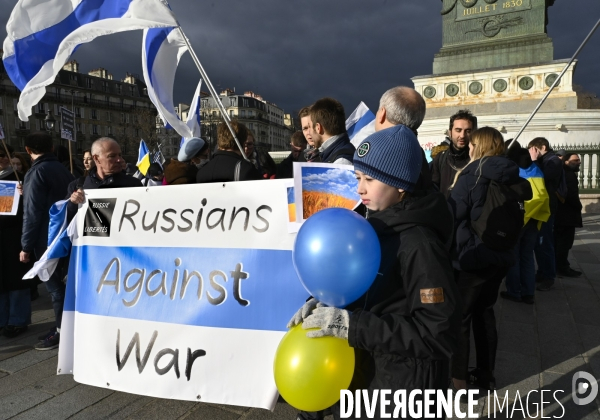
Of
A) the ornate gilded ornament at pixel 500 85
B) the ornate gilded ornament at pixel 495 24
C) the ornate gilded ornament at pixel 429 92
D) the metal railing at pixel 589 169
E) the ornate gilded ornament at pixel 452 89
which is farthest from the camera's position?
the ornate gilded ornament at pixel 429 92

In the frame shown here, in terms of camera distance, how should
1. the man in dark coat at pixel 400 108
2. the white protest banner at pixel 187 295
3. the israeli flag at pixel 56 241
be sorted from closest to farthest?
the man in dark coat at pixel 400 108
the white protest banner at pixel 187 295
the israeli flag at pixel 56 241

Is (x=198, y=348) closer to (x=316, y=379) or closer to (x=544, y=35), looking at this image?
(x=316, y=379)

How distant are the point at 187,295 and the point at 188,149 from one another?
2.22 m

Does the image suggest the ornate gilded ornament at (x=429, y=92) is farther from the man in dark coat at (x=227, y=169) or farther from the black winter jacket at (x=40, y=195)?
the black winter jacket at (x=40, y=195)

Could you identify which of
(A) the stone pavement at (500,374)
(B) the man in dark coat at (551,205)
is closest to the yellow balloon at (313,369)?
(A) the stone pavement at (500,374)

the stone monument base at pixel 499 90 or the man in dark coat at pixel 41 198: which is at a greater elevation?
the stone monument base at pixel 499 90

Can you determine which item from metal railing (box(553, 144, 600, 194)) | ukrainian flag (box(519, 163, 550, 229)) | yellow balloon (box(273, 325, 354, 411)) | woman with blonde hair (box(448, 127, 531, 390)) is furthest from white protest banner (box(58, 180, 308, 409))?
metal railing (box(553, 144, 600, 194))

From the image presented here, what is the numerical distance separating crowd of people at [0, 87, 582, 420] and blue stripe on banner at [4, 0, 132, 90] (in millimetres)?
711

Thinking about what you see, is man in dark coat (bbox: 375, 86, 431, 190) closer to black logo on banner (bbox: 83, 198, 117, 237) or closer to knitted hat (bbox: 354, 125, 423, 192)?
knitted hat (bbox: 354, 125, 423, 192)

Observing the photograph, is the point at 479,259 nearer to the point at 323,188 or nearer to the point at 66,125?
the point at 323,188

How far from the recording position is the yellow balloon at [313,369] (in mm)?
1553

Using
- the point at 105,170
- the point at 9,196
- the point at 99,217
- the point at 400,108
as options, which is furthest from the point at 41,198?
the point at 400,108

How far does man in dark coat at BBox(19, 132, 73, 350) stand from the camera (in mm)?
3979

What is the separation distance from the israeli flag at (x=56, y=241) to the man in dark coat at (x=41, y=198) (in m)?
0.70
